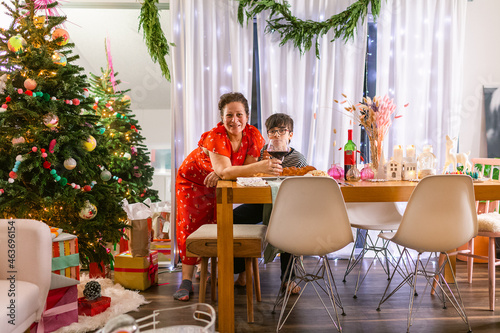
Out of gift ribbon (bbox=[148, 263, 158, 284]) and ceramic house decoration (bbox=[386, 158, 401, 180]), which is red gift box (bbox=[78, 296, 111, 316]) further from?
ceramic house decoration (bbox=[386, 158, 401, 180])

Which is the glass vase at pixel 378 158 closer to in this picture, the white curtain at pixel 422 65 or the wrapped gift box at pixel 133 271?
the white curtain at pixel 422 65

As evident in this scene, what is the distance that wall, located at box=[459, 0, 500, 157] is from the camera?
392 cm

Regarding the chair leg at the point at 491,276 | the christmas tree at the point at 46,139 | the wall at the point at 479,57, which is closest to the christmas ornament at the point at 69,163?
the christmas tree at the point at 46,139

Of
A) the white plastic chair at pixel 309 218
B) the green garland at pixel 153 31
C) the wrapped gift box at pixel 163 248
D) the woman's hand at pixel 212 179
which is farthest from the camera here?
the wrapped gift box at pixel 163 248

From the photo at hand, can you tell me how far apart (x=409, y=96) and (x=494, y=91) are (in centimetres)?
94

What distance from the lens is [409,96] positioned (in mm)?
3707

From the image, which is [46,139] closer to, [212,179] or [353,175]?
[212,179]

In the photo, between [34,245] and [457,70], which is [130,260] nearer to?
[34,245]

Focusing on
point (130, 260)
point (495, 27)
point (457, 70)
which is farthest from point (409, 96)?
point (130, 260)

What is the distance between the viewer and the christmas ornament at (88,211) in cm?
249

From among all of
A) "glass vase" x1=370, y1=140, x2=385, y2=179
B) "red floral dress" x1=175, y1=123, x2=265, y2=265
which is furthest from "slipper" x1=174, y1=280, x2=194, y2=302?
"glass vase" x1=370, y1=140, x2=385, y2=179

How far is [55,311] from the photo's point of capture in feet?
6.74

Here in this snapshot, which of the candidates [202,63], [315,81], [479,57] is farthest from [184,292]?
[479,57]

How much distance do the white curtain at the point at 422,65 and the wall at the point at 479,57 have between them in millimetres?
295
